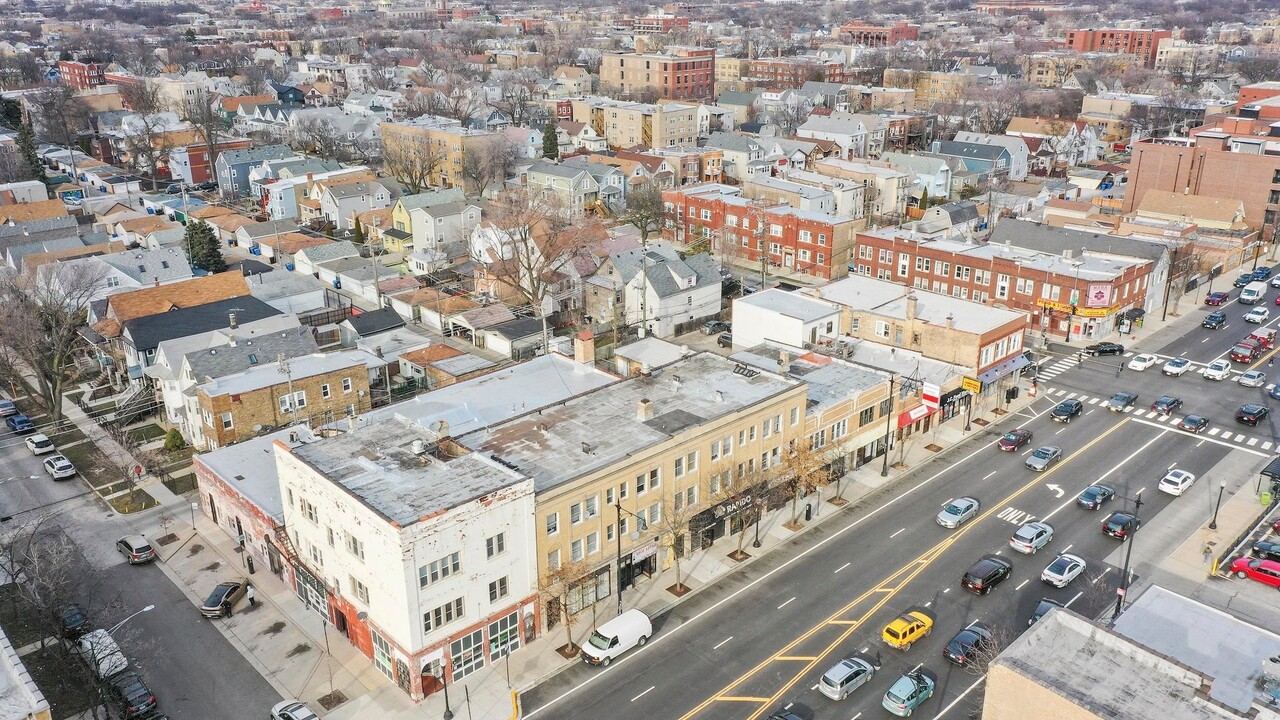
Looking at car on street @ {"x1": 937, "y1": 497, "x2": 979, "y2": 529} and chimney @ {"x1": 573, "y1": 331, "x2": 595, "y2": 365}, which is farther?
chimney @ {"x1": 573, "y1": 331, "x2": 595, "y2": 365}

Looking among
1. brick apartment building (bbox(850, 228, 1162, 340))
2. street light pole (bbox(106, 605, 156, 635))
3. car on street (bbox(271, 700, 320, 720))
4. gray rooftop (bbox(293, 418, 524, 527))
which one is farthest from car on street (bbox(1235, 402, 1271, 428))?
street light pole (bbox(106, 605, 156, 635))

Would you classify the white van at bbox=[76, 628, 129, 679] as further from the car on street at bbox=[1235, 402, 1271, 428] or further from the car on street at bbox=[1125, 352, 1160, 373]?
the car on street at bbox=[1125, 352, 1160, 373]

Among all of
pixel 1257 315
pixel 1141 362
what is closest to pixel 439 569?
pixel 1141 362

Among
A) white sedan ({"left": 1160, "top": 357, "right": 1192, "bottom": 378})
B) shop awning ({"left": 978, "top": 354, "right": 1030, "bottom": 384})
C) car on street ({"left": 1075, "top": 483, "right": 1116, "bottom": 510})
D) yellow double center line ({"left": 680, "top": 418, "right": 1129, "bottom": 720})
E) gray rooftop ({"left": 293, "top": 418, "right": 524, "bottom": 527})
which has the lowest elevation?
yellow double center line ({"left": 680, "top": 418, "right": 1129, "bottom": 720})

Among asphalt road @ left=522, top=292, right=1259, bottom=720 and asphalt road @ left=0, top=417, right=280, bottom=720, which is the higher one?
asphalt road @ left=522, top=292, right=1259, bottom=720

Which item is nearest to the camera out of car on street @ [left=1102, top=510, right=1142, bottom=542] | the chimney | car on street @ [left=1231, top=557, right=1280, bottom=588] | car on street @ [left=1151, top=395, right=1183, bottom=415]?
car on street @ [left=1231, top=557, right=1280, bottom=588]

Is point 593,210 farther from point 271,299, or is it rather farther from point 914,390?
point 914,390
